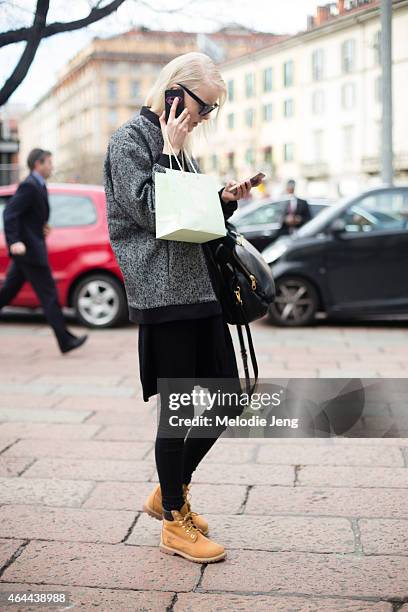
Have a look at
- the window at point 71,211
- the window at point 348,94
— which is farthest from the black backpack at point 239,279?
the window at point 71,211

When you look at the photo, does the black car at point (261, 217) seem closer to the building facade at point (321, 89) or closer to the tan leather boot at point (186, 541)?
the building facade at point (321, 89)

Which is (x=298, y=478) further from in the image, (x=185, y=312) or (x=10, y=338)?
(x=10, y=338)

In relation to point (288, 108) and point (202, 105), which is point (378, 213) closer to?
point (288, 108)

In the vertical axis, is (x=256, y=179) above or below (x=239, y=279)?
above

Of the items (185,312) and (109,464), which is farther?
(109,464)

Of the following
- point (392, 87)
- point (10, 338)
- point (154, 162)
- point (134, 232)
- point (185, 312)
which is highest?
point (392, 87)

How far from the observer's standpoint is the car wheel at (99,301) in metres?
9.32

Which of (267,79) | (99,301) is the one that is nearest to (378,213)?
(99,301)

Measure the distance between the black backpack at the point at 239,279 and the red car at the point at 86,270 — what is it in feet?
20.7

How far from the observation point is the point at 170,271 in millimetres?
2844

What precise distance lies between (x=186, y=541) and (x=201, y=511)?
540 mm

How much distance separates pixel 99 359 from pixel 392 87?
11.5ft

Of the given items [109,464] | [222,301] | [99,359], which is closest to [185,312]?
[222,301]

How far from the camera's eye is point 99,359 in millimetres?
7387
